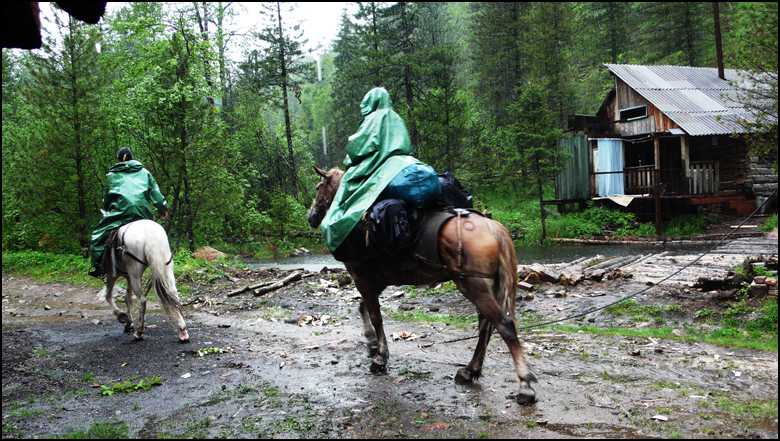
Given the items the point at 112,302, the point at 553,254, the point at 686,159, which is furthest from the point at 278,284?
the point at 686,159

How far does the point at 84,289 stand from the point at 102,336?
5755mm

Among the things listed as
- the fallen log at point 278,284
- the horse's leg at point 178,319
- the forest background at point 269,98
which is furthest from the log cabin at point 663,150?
the horse's leg at point 178,319

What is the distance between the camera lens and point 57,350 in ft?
22.0

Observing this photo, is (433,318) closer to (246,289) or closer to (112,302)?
(246,289)

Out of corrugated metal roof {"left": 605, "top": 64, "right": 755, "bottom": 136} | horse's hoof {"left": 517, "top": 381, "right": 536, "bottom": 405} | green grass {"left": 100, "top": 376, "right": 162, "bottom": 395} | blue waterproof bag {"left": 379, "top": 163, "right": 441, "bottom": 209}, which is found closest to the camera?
horse's hoof {"left": 517, "top": 381, "right": 536, "bottom": 405}

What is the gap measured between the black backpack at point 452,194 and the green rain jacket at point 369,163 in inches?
16.1

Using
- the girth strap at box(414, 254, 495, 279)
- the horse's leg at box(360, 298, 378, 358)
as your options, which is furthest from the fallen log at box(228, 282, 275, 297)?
the girth strap at box(414, 254, 495, 279)

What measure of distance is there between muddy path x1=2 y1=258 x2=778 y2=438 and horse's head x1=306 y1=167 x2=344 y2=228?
6.23ft

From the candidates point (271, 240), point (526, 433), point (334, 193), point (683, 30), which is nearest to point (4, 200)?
point (271, 240)

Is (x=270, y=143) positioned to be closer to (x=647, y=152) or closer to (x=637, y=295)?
(x=647, y=152)

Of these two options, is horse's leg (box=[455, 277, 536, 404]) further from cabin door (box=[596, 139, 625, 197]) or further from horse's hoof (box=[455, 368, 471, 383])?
cabin door (box=[596, 139, 625, 197])

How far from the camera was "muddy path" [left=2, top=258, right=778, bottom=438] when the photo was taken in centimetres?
398

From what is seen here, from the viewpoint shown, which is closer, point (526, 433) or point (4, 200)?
point (526, 433)

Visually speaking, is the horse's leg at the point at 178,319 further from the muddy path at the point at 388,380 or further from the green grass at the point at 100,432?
the green grass at the point at 100,432
